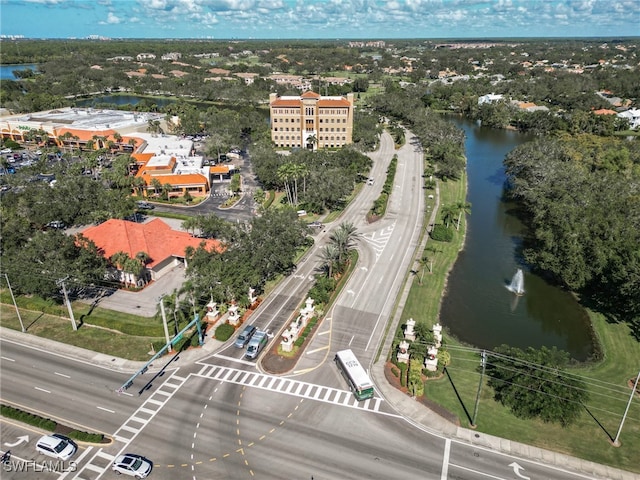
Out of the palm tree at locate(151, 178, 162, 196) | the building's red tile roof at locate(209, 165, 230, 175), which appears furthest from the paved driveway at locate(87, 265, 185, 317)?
the building's red tile roof at locate(209, 165, 230, 175)

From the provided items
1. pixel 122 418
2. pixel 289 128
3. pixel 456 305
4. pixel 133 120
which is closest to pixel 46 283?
pixel 122 418

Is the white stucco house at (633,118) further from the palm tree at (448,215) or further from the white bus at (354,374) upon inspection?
the white bus at (354,374)

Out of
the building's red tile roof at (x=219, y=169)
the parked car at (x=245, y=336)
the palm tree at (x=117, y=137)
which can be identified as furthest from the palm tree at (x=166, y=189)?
the parked car at (x=245, y=336)

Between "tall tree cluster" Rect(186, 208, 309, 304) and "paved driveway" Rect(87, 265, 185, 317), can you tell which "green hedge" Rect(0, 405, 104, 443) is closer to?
"paved driveway" Rect(87, 265, 185, 317)

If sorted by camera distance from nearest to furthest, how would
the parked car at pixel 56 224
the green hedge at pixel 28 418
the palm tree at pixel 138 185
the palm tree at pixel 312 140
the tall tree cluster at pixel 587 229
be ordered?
the green hedge at pixel 28 418, the tall tree cluster at pixel 587 229, the parked car at pixel 56 224, the palm tree at pixel 138 185, the palm tree at pixel 312 140

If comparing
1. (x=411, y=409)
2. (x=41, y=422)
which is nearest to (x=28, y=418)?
(x=41, y=422)

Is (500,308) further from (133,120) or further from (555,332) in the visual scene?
(133,120)
